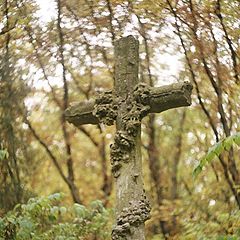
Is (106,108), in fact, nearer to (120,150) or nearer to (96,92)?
(120,150)

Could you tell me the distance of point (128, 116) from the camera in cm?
299

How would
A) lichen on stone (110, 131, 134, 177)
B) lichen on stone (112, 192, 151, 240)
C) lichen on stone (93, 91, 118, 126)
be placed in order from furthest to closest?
lichen on stone (93, 91, 118, 126) → lichen on stone (110, 131, 134, 177) → lichen on stone (112, 192, 151, 240)

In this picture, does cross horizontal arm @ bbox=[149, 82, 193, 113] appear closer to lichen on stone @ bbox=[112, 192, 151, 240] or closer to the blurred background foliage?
lichen on stone @ bbox=[112, 192, 151, 240]

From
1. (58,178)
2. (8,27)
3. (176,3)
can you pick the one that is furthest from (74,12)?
(58,178)

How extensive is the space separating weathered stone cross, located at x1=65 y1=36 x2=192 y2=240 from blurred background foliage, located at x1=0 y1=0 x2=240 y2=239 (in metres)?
1.25

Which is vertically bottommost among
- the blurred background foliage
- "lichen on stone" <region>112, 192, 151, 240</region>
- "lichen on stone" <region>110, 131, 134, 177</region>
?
the blurred background foliage

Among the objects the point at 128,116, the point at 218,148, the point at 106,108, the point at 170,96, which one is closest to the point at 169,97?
the point at 170,96

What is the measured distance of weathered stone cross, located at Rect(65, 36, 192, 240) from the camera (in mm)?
2746

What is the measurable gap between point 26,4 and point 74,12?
63 centimetres

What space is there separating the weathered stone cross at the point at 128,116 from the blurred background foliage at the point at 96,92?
1.25m

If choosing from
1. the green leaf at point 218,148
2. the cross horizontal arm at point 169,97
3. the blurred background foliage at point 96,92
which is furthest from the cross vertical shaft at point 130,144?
the blurred background foliage at point 96,92

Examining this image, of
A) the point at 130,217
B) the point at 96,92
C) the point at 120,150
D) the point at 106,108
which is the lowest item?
the point at 96,92

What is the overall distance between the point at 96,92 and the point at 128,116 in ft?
13.5

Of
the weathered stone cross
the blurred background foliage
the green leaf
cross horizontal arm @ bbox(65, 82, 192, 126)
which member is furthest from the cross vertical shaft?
the blurred background foliage
